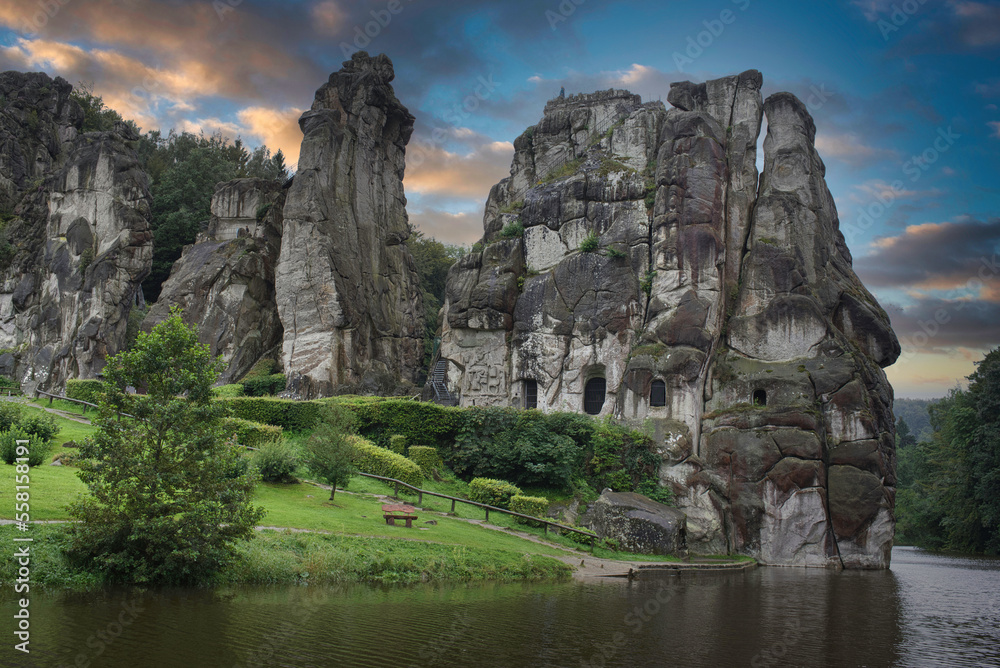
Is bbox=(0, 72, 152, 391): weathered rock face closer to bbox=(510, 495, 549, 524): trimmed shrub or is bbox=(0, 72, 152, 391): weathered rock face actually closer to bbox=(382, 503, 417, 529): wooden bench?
bbox=(510, 495, 549, 524): trimmed shrub

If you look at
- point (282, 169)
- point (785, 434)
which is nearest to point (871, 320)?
point (785, 434)

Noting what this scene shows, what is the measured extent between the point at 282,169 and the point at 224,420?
181 feet

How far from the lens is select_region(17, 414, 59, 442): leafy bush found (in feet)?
77.2

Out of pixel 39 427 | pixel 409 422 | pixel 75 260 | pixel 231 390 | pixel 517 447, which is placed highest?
pixel 75 260

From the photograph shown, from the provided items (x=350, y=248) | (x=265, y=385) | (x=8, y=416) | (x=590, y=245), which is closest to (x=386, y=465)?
(x=8, y=416)

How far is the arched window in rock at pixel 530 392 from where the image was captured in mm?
40812

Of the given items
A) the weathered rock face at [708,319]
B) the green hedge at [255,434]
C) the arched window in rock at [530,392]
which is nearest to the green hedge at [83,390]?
the green hedge at [255,434]

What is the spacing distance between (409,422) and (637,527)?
1192 centimetres

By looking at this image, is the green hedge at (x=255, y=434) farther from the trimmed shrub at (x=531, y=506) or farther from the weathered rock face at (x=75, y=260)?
the weathered rock face at (x=75, y=260)

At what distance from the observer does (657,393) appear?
36156 millimetres

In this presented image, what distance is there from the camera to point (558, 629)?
1402cm

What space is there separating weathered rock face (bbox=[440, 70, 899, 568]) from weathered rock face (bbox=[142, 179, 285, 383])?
13167 millimetres

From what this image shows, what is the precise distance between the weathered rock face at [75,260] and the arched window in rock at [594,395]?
3038 centimetres

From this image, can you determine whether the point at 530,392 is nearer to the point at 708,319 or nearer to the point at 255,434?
the point at 708,319
